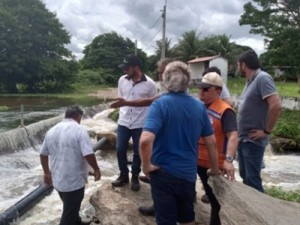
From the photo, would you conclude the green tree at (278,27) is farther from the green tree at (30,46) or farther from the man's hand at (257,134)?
the green tree at (30,46)

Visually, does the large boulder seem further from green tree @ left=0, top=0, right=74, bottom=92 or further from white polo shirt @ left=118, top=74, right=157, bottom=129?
green tree @ left=0, top=0, right=74, bottom=92

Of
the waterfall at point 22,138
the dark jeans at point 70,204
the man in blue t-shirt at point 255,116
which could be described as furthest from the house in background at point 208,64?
the dark jeans at point 70,204

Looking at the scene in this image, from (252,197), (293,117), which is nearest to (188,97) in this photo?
(252,197)

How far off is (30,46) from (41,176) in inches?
1268

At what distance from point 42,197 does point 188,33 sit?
4994cm

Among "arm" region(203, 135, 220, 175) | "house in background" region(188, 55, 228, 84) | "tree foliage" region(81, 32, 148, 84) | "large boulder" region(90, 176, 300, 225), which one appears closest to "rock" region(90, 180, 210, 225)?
"large boulder" region(90, 176, 300, 225)

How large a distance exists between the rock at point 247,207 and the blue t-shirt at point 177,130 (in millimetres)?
417

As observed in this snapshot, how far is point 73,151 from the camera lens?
458 centimetres

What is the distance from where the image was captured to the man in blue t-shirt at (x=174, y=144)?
10.8 feet

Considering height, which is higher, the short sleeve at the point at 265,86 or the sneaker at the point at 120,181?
the short sleeve at the point at 265,86

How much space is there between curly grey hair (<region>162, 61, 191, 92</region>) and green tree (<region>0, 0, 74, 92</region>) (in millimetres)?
37745

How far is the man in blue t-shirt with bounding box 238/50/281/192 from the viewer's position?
452 centimetres

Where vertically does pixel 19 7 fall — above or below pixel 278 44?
above

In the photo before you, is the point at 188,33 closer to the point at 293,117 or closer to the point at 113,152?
the point at 293,117
